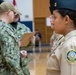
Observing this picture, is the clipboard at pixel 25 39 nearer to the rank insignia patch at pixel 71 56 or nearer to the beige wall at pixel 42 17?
the rank insignia patch at pixel 71 56

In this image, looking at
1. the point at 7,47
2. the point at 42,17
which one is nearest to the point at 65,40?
the point at 7,47

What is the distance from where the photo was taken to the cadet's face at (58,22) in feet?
4.67

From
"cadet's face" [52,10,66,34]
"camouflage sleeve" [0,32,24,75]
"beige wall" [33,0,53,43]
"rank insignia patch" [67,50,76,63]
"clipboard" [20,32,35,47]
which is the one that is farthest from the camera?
"beige wall" [33,0,53,43]

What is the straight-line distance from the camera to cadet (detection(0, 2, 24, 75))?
6.96ft

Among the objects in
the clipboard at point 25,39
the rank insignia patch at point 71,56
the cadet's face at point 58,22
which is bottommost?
the clipboard at point 25,39

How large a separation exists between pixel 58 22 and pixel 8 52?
83 centimetres

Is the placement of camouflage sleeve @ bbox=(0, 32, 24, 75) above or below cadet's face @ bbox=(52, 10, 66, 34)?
below

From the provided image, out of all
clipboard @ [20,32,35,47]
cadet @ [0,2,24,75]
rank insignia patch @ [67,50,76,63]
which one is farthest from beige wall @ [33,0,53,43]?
rank insignia patch @ [67,50,76,63]

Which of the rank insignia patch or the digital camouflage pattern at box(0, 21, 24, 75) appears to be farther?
the digital camouflage pattern at box(0, 21, 24, 75)

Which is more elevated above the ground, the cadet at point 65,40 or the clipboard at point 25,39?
the cadet at point 65,40

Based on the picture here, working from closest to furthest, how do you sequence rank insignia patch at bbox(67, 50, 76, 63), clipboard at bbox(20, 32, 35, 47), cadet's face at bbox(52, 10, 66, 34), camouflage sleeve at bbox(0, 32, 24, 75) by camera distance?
rank insignia patch at bbox(67, 50, 76, 63) → cadet's face at bbox(52, 10, 66, 34) → camouflage sleeve at bbox(0, 32, 24, 75) → clipboard at bbox(20, 32, 35, 47)

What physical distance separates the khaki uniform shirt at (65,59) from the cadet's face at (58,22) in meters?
0.06

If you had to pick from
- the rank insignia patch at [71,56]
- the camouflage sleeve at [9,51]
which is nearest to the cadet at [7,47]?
the camouflage sleeve at [9,51]

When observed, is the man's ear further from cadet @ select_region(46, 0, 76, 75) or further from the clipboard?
the clipboard
